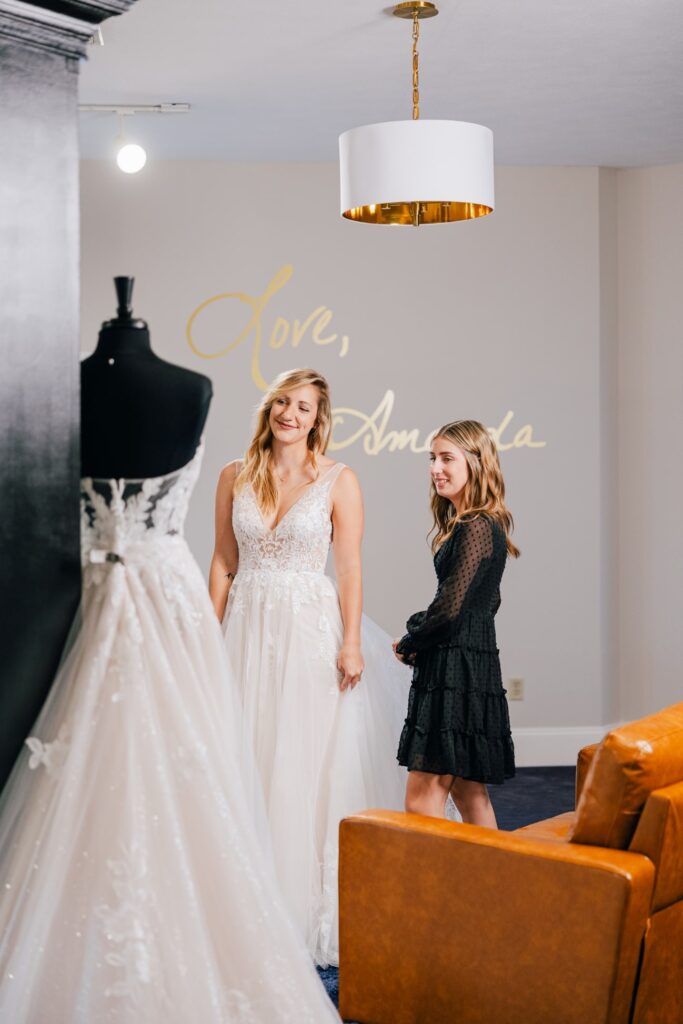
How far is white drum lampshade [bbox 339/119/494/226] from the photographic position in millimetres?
3543

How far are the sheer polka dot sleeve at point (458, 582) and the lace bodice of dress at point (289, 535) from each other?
372mm

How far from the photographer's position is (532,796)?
5.69 meters

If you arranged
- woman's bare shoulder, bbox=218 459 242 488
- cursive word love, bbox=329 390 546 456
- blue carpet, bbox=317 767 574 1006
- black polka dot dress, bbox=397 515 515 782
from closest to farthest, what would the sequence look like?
black polka dot dress, bbox=397 515 515 782, woman's bare shoulder, bbox=218 459 242 488, blue carpet, bbox=317 767 574 1006, cursive word love, bbox=329 390 546 456

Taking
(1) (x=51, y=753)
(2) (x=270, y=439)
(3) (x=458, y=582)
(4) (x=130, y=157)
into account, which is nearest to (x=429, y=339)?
(4) (x=130, y=157)

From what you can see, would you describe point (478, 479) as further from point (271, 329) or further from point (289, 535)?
point (271, 329)

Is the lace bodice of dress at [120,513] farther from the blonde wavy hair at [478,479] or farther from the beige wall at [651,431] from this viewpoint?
the beige wall at [651,431]

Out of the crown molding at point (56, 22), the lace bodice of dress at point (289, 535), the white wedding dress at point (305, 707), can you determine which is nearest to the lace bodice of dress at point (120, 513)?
the crown molding at point (56, 22)

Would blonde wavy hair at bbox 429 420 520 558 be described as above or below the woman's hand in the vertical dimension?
above

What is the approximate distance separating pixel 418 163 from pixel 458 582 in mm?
1164

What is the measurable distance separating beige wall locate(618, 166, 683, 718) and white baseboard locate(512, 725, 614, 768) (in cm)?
39

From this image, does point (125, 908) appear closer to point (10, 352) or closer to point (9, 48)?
point (10, 352)

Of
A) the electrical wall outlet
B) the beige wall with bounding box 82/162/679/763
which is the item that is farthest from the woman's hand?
the electrical wall outlet

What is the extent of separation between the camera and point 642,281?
20.9 feet

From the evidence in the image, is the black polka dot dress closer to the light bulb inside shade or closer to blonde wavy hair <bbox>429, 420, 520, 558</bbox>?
blonde wavy hair <bbox>429, 420, 520, 558</bbox>
